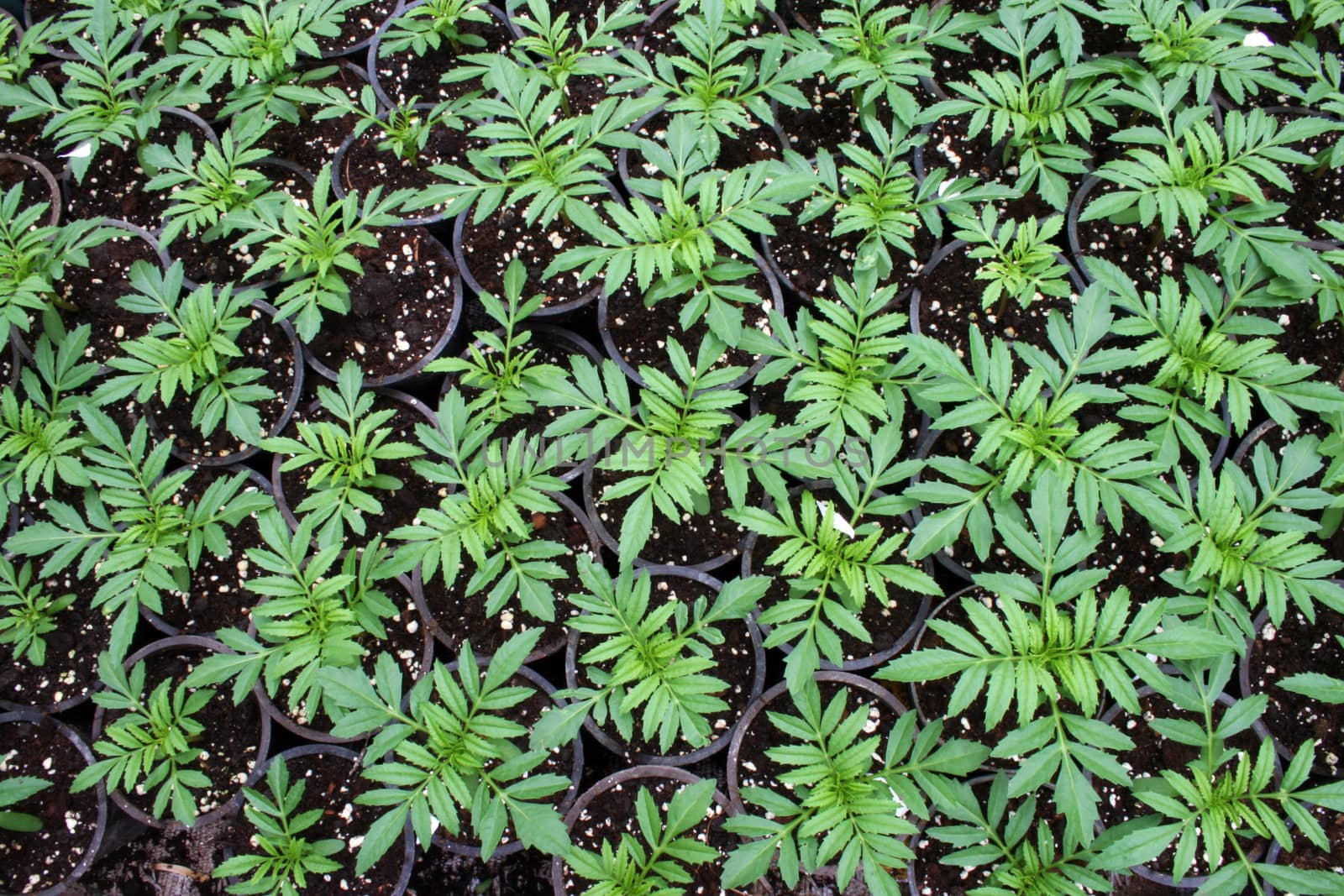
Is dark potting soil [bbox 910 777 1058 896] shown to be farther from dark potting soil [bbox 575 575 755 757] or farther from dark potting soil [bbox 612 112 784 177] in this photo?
dark potting soil [bbox 612 112 784 177]

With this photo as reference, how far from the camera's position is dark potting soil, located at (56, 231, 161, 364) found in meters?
2.75

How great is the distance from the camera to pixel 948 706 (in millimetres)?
2322

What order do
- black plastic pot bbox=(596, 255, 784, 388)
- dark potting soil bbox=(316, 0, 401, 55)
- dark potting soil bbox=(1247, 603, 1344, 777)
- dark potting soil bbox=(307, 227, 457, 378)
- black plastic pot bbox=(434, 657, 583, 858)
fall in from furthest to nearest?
1. dark potting soil bbox=(316, 0, 401, 55)
2. dark potting soil bbox=(307, 227, 457, 378)
3. black plastic pot bbox=(596, 255, 784, 388)
4. dark potting soil bbox=(1247, 603, 1344, 777)
5. black plastic pot bbox=(434, 657, 583, 858)

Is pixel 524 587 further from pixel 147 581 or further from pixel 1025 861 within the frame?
pixel 1025 861

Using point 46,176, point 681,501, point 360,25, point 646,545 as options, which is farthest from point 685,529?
point 46,176

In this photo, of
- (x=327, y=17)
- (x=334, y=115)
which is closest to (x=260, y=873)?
(x=334, y=115)

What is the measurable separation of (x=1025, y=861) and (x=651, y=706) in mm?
899

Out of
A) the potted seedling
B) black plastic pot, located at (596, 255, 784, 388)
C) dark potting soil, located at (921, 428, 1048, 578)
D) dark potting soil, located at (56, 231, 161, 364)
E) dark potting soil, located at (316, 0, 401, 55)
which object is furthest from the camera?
dark potting soil, located at (316, 0, 401, 55)

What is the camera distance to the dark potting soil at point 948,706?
2307mm

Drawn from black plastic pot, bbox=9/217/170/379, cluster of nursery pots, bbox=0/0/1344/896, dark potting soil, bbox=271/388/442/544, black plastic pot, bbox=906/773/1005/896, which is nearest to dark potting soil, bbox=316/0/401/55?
cluster of nursery pots, bbox=0/0/1344/896

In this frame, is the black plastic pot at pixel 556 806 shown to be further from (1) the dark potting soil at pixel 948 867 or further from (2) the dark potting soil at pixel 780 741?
(1) the dark potting soil at pixel 948 867

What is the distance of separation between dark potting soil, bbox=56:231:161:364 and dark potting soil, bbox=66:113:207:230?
0.12 meters

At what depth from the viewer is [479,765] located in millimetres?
2027

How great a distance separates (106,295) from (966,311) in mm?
2611
